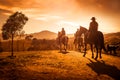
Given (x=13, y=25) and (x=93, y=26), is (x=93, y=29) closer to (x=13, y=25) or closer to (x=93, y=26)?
(x=93, y=26)

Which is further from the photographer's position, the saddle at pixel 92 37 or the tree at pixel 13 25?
the tree at pixel 13 25

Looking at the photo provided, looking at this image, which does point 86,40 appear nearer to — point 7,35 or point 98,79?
point 98,79

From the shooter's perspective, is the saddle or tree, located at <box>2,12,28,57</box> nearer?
the saddle

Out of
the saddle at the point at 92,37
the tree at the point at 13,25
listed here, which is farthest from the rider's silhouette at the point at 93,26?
the tree at the point at 13,25

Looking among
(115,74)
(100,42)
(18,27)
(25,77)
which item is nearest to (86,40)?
(100,42)

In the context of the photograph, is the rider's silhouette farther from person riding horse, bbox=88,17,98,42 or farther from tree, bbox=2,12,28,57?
tree, bbox=2,12,28,57

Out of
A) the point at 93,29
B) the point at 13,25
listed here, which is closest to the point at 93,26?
the point at 93,29

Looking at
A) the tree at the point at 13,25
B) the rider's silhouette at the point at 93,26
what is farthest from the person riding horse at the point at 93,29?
the tree at the point at 13,25

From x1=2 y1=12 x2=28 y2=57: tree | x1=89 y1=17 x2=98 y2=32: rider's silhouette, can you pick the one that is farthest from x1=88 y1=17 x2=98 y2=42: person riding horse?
x1=2 y1=12 x2=28 y2=57: tree

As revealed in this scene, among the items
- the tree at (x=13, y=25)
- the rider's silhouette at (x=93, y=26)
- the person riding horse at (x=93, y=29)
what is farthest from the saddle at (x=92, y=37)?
the tree at (x=13, y=25)

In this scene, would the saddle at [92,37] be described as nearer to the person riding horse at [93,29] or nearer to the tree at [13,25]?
the person riding horse at [93,29]

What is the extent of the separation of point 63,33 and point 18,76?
3095 cm

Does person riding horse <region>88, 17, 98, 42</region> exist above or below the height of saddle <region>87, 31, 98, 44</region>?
above

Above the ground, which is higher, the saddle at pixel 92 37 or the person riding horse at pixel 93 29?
the person riding horse at pixel 93 29
